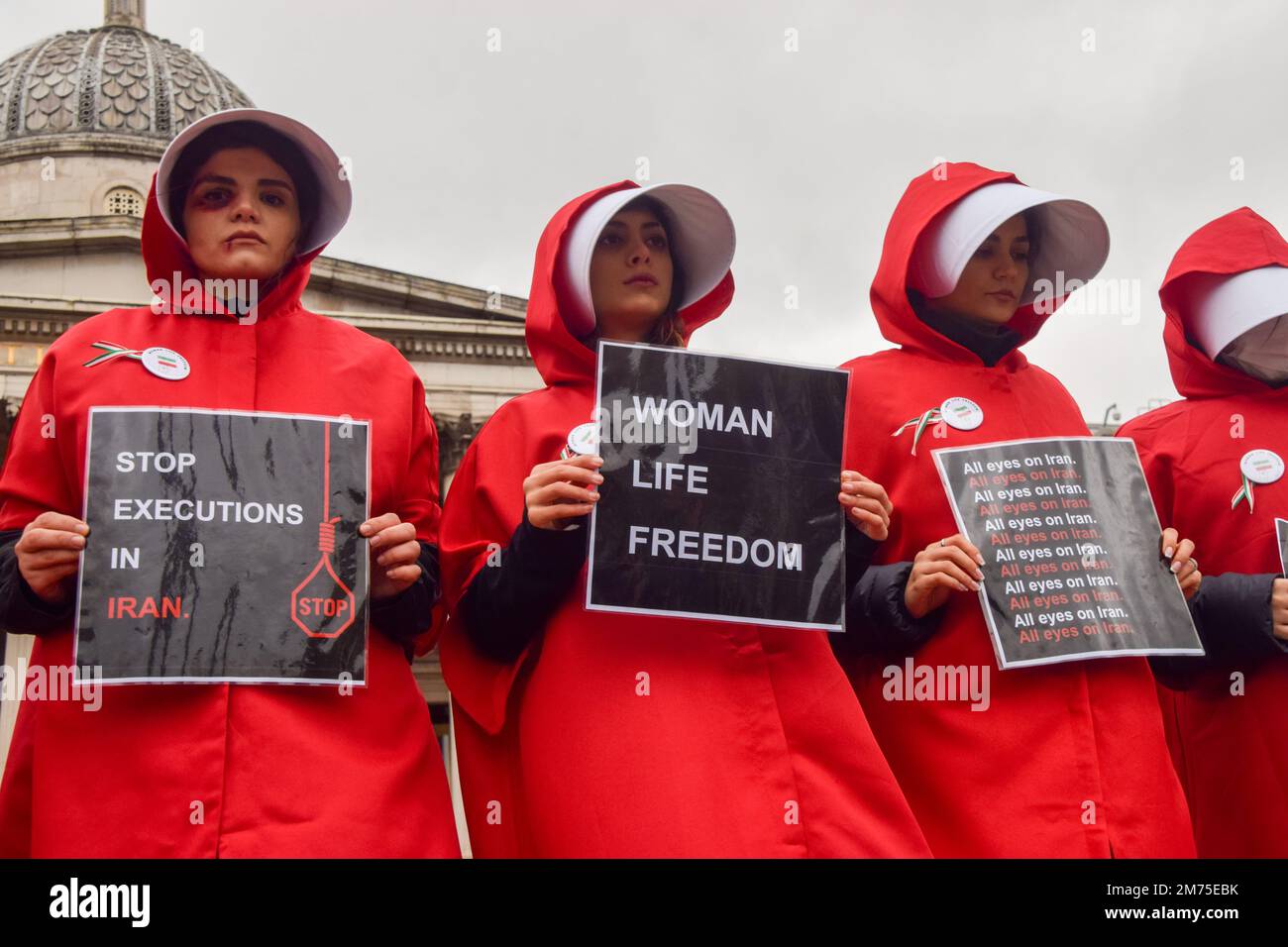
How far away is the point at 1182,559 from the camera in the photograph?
167 inches

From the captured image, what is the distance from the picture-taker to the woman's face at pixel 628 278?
13.9 ft

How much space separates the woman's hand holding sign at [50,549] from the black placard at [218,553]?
1.5 inches

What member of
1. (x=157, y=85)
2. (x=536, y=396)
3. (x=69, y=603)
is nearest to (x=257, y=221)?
(x=536, y=396)

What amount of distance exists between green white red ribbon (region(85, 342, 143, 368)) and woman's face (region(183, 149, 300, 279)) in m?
0.35

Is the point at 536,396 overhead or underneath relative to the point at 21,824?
overhead

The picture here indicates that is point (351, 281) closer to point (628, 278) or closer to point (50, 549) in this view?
point (628, 278)

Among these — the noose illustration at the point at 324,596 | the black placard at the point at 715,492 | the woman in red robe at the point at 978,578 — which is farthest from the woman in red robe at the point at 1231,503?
the noose illustration at the point at 324,596

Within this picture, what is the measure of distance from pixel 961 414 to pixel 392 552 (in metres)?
1.83

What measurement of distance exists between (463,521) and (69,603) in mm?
1071

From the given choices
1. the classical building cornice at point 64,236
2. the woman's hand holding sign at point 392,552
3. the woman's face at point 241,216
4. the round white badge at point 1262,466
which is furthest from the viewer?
the classical building cornice at point 64,236

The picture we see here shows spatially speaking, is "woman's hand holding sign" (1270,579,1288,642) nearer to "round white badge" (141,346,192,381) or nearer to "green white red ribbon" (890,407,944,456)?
"green white red ribbon" (890,407,944,456)

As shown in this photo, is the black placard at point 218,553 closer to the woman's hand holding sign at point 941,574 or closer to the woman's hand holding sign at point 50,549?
the woman's hand holding sign at point 50,549
